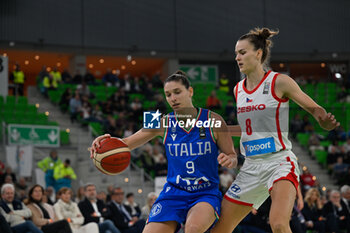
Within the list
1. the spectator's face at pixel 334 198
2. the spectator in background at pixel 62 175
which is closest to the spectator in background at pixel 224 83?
the spectator in background at pixel 62 175

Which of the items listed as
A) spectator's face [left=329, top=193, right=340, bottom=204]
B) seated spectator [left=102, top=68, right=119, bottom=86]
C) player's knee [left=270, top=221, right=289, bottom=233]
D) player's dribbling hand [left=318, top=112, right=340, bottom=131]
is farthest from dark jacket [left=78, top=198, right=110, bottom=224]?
seated spectator [left=102, top=68, right=119, bottom=86]

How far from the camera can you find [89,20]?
21.7 meters

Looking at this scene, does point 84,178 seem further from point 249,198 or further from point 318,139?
point 249,198

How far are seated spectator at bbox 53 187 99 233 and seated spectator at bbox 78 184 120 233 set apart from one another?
158 millimetres

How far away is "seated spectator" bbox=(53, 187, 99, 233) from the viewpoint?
9727 millimetres

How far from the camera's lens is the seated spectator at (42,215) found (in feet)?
30.0

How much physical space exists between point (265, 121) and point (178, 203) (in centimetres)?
98

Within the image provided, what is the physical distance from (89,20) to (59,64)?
3.51m

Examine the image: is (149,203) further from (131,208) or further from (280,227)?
(280,227)

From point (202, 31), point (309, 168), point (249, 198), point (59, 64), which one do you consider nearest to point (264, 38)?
point (249, 198)

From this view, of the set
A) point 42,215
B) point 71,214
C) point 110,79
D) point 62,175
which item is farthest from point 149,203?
point 110,79

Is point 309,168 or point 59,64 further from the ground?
point 59,64

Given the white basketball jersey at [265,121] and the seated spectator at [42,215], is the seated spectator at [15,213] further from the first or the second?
the white basketball jersey at [265,121]

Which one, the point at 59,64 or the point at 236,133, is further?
the point at 59,64
